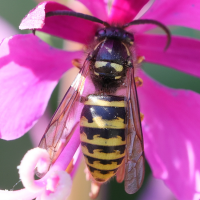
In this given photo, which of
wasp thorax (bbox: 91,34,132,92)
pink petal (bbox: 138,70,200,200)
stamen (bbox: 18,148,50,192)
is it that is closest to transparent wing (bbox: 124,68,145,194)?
wasp thorax (bbox: 91,34,132,92)

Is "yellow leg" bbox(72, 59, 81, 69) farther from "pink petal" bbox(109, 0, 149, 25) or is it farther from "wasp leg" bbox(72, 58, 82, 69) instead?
"pink petal" bbox(109, 0, 149, 25)

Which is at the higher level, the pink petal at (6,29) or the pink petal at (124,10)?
the pink petal at (124,10)

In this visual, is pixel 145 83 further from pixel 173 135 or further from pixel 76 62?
pixel 76 62

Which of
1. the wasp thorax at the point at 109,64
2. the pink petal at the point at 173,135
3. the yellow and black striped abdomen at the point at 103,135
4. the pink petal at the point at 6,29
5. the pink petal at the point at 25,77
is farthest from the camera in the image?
the pink petal at the point at 6,29

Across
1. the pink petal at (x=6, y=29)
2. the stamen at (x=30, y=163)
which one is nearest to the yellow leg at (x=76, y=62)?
the stamen at (x=30, y=163)

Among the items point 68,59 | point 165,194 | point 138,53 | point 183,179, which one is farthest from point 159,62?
point 165,194

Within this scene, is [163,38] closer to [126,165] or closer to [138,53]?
[138,53]

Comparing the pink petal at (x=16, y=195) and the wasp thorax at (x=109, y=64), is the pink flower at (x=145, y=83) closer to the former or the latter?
the pink petal at (x=16, y=195)
